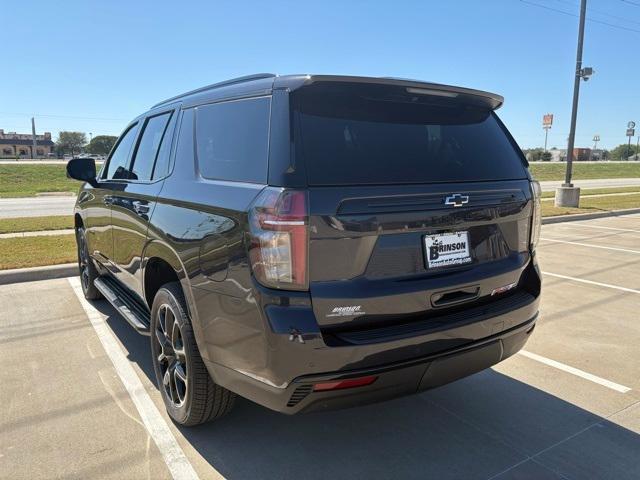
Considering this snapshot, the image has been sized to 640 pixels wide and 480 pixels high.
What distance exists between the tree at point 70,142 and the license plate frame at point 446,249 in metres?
118

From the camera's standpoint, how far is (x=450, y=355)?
8.21 ft

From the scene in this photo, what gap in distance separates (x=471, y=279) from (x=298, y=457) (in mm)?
1341

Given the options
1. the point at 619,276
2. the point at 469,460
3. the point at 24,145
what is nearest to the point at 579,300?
the point at 619,276

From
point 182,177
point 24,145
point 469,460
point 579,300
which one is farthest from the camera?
point 24,145

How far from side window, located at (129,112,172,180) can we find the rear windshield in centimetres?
157

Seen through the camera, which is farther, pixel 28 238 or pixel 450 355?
pixel 28 238

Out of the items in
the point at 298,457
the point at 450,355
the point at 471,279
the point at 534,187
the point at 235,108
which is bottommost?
the point at 298,457

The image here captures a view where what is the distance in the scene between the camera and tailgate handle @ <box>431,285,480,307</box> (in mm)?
2484

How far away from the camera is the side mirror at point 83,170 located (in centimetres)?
472

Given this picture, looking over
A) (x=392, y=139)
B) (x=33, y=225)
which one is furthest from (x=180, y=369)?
(x=33, y=225)

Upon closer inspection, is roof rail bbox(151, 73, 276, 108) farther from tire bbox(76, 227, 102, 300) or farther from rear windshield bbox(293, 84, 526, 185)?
tire bbox(76, 227, 102, 300)

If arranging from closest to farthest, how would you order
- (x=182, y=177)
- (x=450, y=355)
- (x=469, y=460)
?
(x=450, y=355), (x=469, y=460), (x=182, y=177)

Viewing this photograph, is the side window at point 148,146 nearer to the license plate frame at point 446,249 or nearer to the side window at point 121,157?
the side window at point 121,157

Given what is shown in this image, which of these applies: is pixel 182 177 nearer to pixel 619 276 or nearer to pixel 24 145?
pixel 619 276
